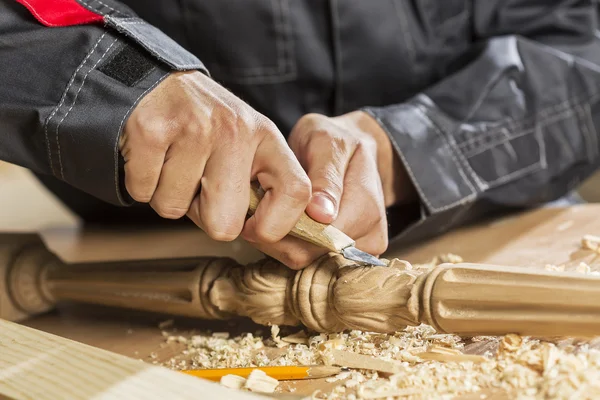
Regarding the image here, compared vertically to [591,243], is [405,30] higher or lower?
higher

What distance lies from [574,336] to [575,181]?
1.06 metres

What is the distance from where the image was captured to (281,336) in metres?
1.12

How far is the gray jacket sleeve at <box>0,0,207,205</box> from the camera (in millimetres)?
1069

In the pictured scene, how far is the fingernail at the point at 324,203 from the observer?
103 centimetres

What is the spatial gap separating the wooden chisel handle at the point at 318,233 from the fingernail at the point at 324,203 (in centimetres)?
2

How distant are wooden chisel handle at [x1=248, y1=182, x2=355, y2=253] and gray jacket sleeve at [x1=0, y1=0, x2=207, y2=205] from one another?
0.25 metres

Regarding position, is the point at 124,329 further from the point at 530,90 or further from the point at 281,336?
the point at 530,90

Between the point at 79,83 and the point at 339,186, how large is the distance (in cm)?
45

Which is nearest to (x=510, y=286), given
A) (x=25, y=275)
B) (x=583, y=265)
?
(x=583, y=265)

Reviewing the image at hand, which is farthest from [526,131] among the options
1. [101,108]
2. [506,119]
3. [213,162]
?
[101,108]

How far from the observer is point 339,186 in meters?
1.10

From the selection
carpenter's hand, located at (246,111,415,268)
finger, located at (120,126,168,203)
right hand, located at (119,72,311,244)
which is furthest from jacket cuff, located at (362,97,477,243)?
finger, located at (120,126,168,203)

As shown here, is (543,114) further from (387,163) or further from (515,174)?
(387,163)

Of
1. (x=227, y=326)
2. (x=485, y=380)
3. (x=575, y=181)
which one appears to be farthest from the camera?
(x=575, y=181)
